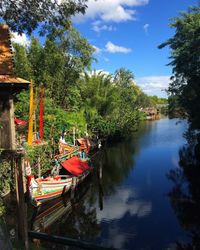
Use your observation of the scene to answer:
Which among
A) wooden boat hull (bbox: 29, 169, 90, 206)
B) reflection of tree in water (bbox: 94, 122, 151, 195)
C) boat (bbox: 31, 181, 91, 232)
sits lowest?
boat (bbox: 31, 181, 91, 232)

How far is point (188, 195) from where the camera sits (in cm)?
1967

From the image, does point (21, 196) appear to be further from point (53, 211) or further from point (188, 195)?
point (188, 195)

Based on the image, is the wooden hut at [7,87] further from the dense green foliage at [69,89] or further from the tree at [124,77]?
the tree at [124,77]

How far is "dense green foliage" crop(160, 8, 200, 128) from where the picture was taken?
87.8 feet

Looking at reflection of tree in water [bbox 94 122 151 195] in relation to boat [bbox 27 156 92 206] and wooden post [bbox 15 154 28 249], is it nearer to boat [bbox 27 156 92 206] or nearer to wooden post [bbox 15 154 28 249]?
boat [bbox 27 156 92 206]

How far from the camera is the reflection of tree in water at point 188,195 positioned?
1481cm

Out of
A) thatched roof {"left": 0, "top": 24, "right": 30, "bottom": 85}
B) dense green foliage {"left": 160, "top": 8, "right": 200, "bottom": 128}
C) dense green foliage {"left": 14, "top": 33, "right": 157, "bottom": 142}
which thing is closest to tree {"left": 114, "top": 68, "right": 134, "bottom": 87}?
dense green foliage {"left": 14, "top": 33, "right": 157, "bottom": 142}

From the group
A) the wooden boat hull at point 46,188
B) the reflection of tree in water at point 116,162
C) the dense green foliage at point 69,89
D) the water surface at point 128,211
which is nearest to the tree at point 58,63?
the dense green foliage at point 69,89

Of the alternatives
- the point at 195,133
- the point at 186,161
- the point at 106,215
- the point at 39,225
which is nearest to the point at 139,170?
the point at 186,161

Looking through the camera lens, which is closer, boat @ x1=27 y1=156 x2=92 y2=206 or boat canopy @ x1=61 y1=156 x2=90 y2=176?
boat @ x1=27 y1=156 x2=92 y2=206

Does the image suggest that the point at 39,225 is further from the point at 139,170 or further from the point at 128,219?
the point at 139,170

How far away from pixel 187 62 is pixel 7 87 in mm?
22021

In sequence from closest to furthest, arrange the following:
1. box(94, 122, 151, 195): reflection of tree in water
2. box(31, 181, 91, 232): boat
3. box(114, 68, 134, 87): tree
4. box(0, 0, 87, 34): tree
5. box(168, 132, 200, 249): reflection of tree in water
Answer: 1. box(0, 0, 87, 34): tree
2. box(168, 132, 200, 249): reflection of tree in water
3. box(31, 181, 91, 232): boat
4. box(94, 122, 151, 195): reflection of tree in water
5. box(114, 68, 134, 87): tree

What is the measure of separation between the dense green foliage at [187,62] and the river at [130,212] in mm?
6339
